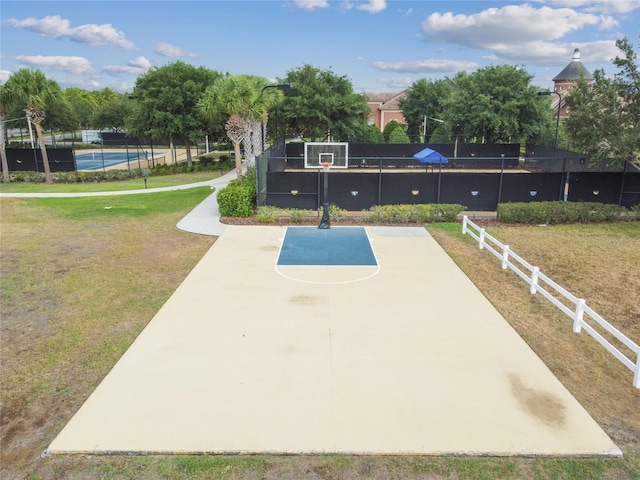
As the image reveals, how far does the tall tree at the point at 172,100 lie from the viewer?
34.1 m

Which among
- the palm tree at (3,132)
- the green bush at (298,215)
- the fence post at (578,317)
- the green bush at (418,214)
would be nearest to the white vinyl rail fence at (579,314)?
the fence post at (578,317)

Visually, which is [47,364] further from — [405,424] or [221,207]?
[221,207]

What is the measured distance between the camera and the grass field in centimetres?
556

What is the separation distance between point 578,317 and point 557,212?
34.3ft

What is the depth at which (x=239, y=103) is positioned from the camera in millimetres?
19938

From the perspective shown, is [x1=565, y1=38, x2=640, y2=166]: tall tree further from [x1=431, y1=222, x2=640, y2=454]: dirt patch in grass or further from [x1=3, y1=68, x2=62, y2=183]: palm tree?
[x1=3, y1=68, x2=62, y2=183]: palm tree

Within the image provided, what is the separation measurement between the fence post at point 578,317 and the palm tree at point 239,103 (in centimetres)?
1531

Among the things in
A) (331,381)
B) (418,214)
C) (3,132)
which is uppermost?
(3,132)

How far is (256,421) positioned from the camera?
6.36m

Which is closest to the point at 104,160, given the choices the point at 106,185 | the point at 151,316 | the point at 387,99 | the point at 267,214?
the point at 106,185

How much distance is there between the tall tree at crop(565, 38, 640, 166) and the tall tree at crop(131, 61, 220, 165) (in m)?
24.8

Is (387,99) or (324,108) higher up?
(387,99)

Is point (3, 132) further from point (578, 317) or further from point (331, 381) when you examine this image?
point (578, 317)

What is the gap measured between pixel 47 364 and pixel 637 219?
20.3 metres
